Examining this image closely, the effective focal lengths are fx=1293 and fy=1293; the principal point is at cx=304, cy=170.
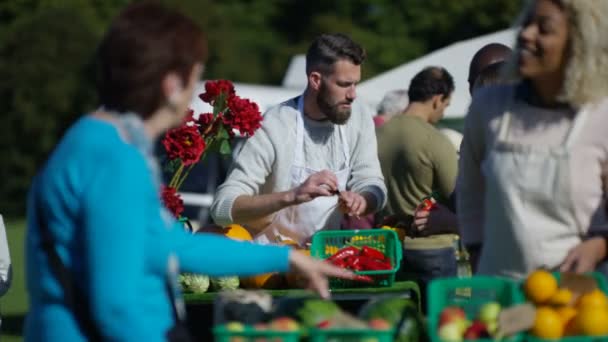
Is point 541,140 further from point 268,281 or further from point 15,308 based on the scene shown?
point 15,308

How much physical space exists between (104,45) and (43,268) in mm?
562

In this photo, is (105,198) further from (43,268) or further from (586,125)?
(586,125)

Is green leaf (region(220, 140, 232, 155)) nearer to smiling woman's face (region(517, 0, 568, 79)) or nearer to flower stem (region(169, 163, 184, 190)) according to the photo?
flower stem (region(169, 163, 184, 190))

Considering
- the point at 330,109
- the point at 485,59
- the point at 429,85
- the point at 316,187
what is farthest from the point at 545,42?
the point at 429,85

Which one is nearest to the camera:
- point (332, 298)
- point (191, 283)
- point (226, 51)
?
point (332, 298)

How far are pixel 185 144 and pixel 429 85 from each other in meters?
2.59

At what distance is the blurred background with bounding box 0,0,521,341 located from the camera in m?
13.4

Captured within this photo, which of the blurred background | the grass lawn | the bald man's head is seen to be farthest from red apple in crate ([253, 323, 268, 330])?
the blurred background

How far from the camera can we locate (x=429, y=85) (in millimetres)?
8133

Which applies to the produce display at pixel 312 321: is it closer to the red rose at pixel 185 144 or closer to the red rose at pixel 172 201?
the red rose at pixel 172 201

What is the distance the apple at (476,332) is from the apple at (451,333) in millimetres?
22

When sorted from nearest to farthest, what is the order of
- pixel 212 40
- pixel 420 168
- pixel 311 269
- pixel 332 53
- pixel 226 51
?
pixel 311 269
pixel 332 53
pixel 420 168
pixel 212 40
pixel 226 51

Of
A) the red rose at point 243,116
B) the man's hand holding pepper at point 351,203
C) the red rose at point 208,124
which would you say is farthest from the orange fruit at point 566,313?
the red rose at point 208,124

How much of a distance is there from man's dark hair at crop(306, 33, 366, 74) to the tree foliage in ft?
43.6
